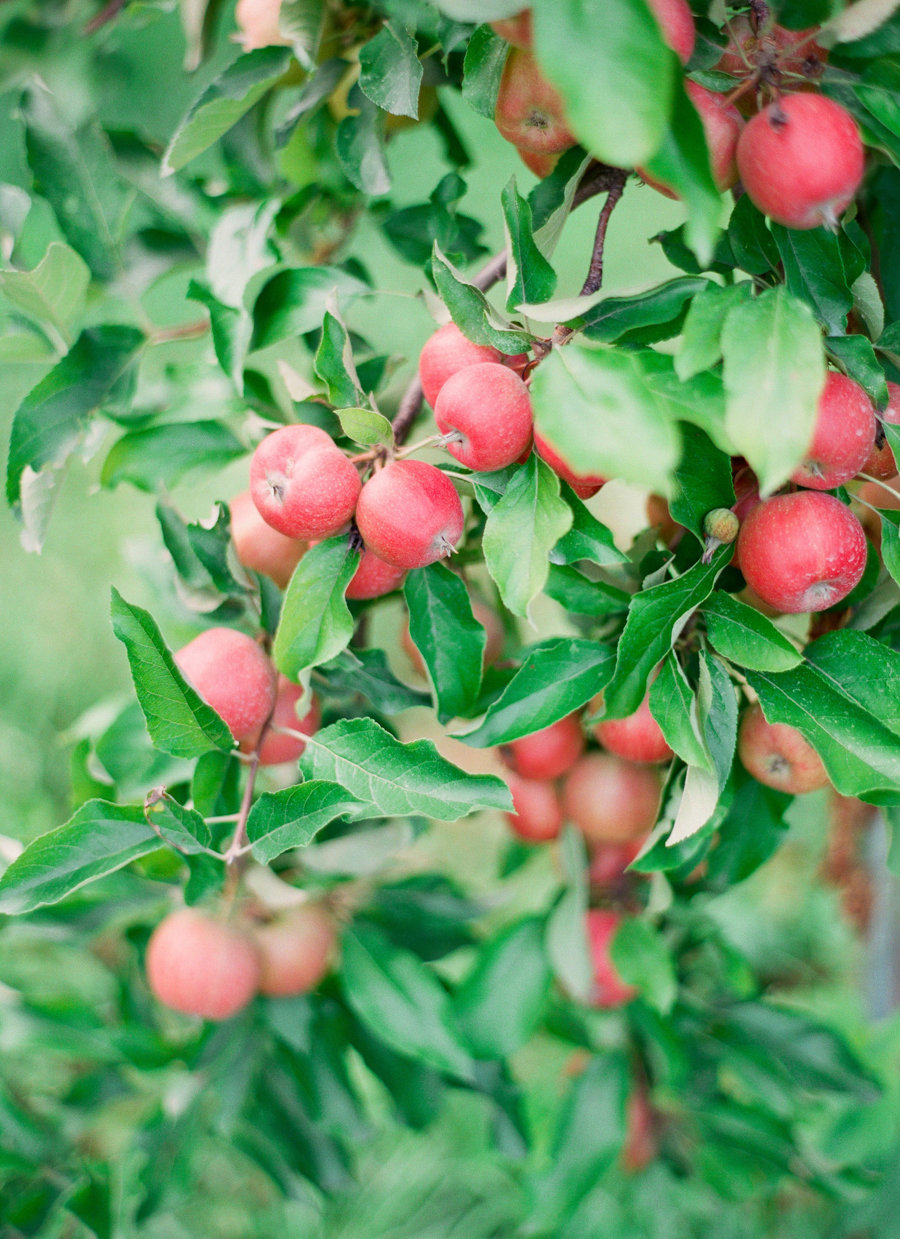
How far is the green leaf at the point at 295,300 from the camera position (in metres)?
0.58

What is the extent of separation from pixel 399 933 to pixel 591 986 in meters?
0.16

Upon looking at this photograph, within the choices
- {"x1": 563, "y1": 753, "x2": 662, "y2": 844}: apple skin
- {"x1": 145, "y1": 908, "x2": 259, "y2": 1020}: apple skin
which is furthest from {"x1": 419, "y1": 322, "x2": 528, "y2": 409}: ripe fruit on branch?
{"x1": 145, "y1": 908, "x2": 259, "y2": 1020}: apple skin

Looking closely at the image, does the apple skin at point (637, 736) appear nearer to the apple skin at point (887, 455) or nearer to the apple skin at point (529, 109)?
the apple skin at point (887, 455)

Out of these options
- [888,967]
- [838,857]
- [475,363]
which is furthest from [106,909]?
[838,857]

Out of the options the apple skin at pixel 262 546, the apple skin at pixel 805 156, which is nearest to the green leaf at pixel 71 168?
the apple skin at pixel 262 546

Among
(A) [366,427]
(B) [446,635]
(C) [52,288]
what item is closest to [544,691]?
(B) [446,635]

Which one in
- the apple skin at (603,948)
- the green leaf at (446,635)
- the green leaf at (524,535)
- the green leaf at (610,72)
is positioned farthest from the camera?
the apple skin at (603,948)

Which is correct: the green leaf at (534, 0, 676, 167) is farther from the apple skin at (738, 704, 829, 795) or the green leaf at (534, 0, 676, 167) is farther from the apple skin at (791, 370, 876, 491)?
the apple skin at (738, 704, 829, 795)

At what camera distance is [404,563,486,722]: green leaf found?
0.54 meters

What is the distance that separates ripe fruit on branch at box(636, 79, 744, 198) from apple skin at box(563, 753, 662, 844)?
39cm

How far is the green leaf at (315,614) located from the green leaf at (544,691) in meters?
0.09

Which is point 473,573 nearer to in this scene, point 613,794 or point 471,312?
point 613,794

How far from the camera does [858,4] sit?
411mm

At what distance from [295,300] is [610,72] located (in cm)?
31
